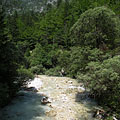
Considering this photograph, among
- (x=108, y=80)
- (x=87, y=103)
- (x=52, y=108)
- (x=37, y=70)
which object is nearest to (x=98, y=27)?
(x=108, y=80)

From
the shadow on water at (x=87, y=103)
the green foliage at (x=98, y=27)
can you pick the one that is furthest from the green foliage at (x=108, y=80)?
the green foliage at (x=98, y=27)

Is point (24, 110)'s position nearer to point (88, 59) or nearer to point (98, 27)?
point (88, 59)

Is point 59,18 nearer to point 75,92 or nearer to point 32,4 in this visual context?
point 75,92

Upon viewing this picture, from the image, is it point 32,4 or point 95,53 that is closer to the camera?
point 95,53

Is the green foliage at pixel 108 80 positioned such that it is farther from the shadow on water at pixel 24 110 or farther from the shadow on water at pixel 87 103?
the shadow on water at pixel 24 110

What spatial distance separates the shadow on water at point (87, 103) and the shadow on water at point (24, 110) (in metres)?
2.50

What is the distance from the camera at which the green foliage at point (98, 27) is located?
13.6 m

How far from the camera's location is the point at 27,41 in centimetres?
4231

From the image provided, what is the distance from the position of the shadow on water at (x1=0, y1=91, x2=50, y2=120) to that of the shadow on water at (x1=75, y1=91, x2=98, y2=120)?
2.50 m

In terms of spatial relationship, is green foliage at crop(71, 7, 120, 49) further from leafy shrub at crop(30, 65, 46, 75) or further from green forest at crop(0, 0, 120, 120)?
leafy shrub at crop(30, 65, 46, 75)

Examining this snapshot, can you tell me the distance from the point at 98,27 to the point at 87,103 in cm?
770

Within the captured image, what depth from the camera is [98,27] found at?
1396cm

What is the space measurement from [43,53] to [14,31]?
1538 cm

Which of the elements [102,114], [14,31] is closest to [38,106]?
[102,114]
